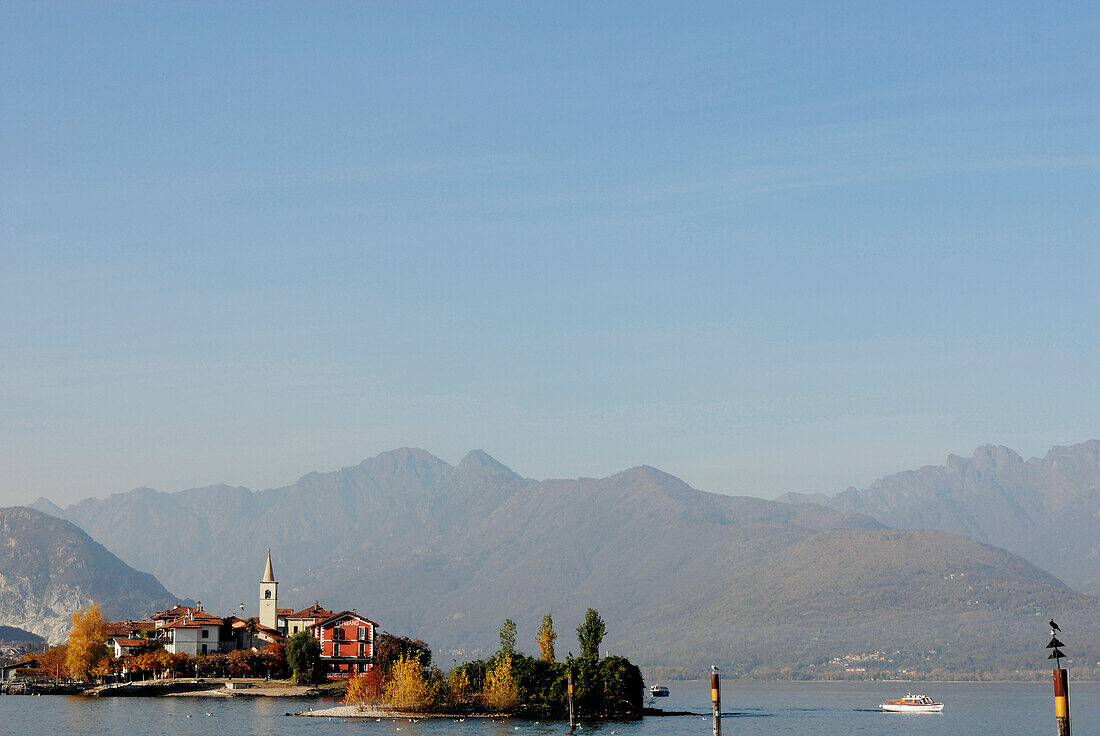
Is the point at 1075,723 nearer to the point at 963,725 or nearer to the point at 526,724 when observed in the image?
the point at 963,725

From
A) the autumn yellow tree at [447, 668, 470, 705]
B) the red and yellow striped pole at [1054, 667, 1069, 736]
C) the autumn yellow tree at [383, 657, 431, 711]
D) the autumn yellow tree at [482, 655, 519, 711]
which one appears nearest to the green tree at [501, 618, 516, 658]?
the autumn yellow tree at [447, 668, 470, 705]

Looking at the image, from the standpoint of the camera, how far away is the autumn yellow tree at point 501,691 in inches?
5994

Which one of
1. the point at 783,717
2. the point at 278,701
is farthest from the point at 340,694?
the point at 783,717

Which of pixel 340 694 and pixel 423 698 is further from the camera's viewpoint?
pixel 340 694

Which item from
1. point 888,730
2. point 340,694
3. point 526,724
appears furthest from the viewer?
point 340,694

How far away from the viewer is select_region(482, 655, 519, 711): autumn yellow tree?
152250 mm

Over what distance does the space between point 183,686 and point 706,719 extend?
7271 cm

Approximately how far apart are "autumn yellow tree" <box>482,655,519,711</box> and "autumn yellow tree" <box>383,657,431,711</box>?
696 centimetres

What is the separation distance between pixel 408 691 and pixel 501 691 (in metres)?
11.1

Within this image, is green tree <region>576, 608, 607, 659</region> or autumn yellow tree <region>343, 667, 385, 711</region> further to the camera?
autumn yellow tree <region>343, 667, 385, 711</region>

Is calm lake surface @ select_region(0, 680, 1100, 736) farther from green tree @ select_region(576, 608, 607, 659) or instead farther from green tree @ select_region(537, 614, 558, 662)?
green tree @ select_region(537, 614, 558, 662)

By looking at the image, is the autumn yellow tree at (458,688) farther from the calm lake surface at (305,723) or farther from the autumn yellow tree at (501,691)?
the calm lake surface at (305,723)

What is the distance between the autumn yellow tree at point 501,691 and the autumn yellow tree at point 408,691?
696cm

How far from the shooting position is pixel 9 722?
143 metres
